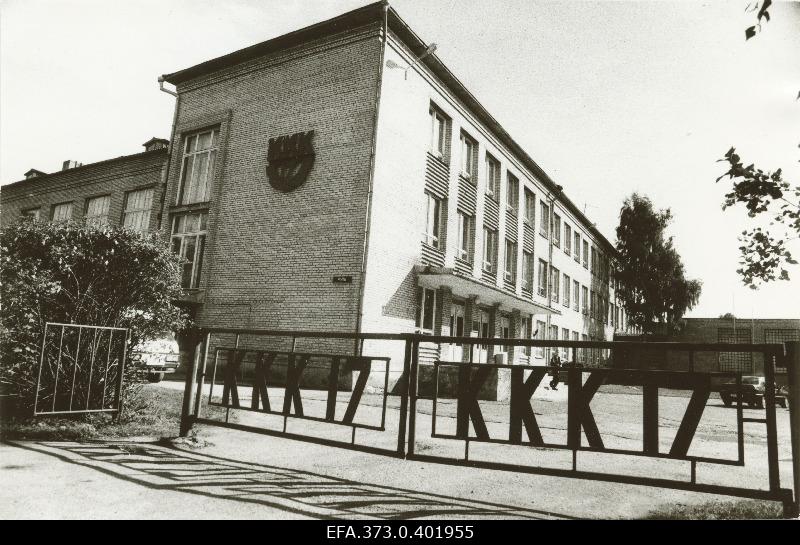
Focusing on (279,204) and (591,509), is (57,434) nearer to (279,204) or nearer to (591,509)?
(591,509)

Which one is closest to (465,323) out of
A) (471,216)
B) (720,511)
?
(471,216)

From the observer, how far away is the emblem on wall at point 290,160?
45.9 feet

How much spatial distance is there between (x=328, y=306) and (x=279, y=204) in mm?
3577

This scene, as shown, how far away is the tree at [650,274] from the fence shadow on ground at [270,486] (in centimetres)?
3485

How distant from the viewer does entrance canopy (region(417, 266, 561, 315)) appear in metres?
14.8

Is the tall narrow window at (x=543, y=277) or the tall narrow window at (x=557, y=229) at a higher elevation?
the tall narrow window at (x=557, y=229)

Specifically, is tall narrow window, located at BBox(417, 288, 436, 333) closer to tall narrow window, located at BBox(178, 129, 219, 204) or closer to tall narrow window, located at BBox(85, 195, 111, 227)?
tall narrow window, located at BBox(178, 129, 219, 204)

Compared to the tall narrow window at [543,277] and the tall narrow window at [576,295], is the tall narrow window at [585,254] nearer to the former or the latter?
the tall narrow window at [576,295]

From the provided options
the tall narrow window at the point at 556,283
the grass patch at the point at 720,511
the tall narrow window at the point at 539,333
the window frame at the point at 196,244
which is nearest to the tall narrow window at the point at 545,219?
the tall narrow window at the point at 556,283

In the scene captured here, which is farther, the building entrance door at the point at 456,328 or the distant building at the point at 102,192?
the distant building at the point at 102,192

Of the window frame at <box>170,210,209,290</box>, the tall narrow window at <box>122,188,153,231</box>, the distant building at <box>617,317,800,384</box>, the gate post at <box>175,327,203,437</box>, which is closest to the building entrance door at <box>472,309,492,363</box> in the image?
the window frame at <box>170,210,209,290</box>

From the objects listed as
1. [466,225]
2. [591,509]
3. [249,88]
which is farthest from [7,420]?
[466,225]

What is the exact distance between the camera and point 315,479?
4332 millimetres
